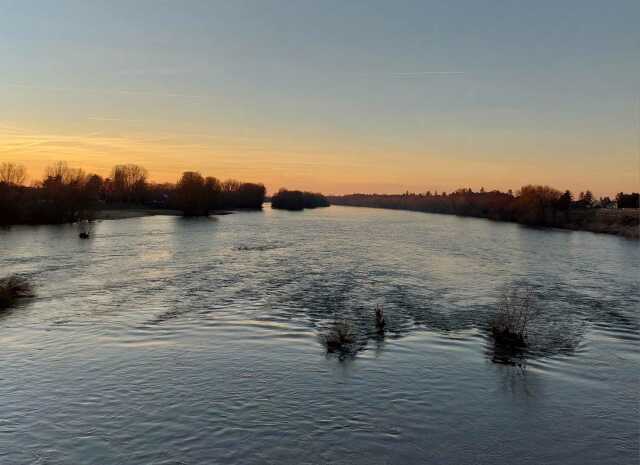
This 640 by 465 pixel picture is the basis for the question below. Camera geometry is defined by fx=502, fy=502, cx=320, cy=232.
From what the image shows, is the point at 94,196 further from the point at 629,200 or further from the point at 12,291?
the point at 629,200

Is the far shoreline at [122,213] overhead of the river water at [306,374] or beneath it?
overhead

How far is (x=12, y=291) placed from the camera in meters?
27.6

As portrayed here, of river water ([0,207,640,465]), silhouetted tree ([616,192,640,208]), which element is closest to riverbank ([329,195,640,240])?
silhouetted tree ([616,192,640,208])

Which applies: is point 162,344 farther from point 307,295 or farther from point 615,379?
point 615,379

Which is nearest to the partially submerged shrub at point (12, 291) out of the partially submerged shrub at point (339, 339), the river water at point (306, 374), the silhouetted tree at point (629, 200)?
the river water at point (306, 374)

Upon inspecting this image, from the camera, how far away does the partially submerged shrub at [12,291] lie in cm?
2634

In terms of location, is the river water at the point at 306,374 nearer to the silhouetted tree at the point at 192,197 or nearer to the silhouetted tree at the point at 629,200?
the silhouetted tree at the point at 192,197

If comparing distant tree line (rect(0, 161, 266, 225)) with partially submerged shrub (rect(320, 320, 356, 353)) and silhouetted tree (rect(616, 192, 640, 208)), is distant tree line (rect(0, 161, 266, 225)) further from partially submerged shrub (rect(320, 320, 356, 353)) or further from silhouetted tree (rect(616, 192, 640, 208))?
silhouetted tree (rect(616, 192, 640, 208))

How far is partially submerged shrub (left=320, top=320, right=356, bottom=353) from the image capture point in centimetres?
1969

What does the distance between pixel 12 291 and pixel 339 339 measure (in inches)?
760

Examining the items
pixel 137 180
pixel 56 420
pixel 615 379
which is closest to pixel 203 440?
pixel 56 420

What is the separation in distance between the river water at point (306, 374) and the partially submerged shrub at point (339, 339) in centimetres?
41

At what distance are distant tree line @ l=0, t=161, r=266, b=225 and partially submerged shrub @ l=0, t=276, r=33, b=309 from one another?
54677 millimetres

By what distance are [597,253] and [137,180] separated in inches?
6119
